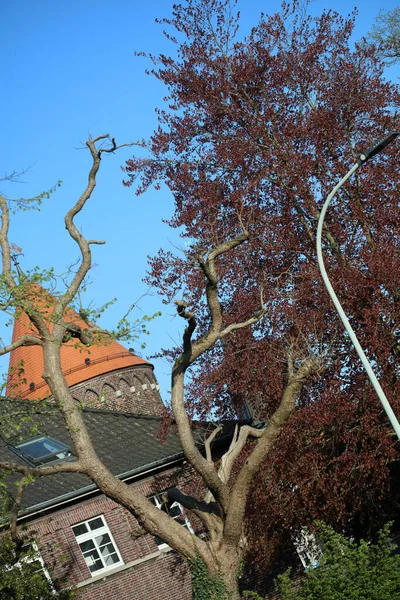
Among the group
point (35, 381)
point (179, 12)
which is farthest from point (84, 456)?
point (35, 381)

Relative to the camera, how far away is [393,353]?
20.2 meters

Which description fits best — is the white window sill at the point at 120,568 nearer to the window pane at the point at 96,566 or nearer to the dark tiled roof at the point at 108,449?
the window pane at the point at 96,566

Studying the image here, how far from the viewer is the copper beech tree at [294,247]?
19.3 metres

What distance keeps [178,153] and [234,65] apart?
9.67 ft

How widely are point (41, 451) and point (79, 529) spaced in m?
3.12

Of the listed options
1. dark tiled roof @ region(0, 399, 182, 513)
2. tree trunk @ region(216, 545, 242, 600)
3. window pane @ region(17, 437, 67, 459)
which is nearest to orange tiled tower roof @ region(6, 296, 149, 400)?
dark tiled roof @ region(0, 399, 182, 513)

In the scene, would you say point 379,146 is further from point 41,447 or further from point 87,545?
point 41,447

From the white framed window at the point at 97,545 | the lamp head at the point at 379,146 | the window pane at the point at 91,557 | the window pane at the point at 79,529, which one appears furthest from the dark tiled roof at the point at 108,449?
the lamp head at the point at 379,146

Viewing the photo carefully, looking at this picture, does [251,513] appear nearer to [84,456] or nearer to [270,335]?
[270,335]

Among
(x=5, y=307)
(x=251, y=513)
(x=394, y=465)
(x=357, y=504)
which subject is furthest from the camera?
(x=394, y=465)

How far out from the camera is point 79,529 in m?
24.4

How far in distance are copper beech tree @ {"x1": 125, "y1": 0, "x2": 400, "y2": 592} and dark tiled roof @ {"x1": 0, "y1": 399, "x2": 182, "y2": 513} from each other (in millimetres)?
3604

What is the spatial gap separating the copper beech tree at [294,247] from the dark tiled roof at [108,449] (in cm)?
360

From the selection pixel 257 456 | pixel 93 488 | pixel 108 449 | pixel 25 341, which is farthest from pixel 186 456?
pixel 108 449
